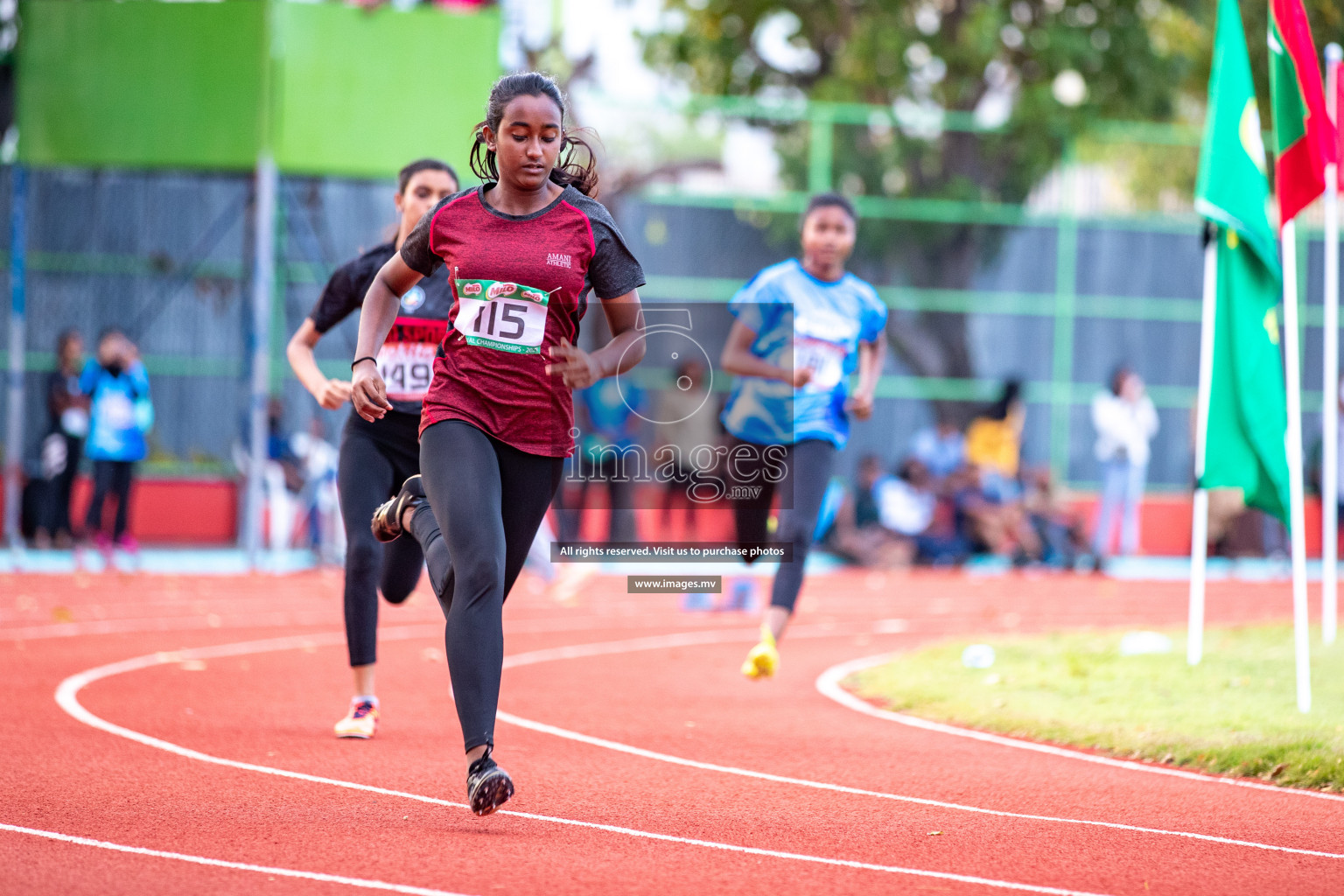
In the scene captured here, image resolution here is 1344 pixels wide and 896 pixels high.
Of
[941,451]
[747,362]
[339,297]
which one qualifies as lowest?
[941,451]

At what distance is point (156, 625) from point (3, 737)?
14.9 ft

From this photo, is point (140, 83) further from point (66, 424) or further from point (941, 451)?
point (941, 451)

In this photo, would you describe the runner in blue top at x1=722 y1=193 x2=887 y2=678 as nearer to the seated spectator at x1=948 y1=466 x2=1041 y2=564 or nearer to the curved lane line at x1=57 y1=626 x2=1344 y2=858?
the curved lane line at x1=57 y1=626 x2=1344 y2=858

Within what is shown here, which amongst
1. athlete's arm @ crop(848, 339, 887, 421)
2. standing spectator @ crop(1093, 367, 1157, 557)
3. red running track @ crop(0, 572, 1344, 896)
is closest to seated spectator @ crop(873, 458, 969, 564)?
standing spectator @ crop(1093, 367, 1157, 557)

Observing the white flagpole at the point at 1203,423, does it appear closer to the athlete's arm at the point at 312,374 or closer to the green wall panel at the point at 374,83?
the athlete's arm at the point at 312,374

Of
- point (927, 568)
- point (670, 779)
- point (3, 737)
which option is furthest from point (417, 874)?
point (927, 568)

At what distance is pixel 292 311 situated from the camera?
808 inches

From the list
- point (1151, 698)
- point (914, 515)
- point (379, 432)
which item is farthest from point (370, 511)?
point (914, 515)

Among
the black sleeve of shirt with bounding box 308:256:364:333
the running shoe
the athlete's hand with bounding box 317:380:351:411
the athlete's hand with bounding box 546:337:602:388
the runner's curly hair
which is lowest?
the running shoe

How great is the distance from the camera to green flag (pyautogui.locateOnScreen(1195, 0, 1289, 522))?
7625mm

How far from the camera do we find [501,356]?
15.6 ft

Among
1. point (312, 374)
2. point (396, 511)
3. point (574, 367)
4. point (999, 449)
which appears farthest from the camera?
point (999, 449)

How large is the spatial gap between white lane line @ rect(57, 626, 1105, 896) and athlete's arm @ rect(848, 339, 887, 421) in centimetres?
305

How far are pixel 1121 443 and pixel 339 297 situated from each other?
12.4m
